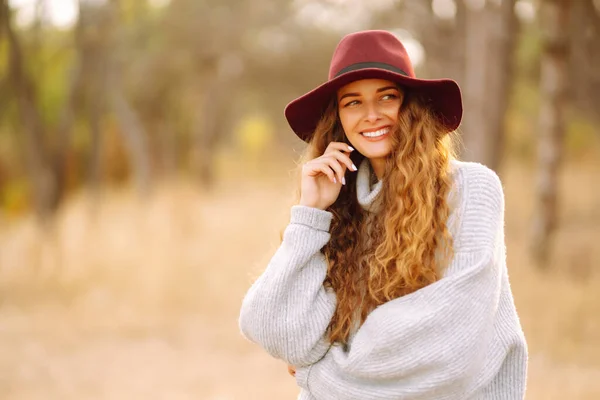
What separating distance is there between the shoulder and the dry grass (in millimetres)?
805

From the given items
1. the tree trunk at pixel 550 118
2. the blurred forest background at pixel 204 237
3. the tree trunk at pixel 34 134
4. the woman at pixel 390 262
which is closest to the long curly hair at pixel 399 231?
the woman at pixel 390 262

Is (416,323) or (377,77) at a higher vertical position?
(377,77)

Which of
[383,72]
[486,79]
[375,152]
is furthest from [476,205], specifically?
[486,79]

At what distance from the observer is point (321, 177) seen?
7.44ft

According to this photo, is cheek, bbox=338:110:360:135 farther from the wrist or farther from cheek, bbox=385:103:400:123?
the wrist

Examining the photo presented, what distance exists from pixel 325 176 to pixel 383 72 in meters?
0.39

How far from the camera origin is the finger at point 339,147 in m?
2.24

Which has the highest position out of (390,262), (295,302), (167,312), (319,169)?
(319,169)

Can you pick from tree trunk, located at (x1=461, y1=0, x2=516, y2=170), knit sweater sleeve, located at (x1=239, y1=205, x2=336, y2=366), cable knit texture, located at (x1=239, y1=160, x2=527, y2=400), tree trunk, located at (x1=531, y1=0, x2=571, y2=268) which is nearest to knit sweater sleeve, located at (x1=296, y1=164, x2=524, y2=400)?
cable knit texture, located at (x1=239, y1=160, x2=527, y2=400)

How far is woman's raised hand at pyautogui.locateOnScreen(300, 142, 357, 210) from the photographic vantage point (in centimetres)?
221

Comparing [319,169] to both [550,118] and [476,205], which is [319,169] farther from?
[550,118]

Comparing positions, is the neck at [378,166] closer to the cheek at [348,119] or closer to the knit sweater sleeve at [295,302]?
the cheek at [348,119]

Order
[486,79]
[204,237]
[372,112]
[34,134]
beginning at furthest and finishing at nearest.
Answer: [204,237], [34,134], [486,79], [372,112]

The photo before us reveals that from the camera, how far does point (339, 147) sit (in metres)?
2.25
